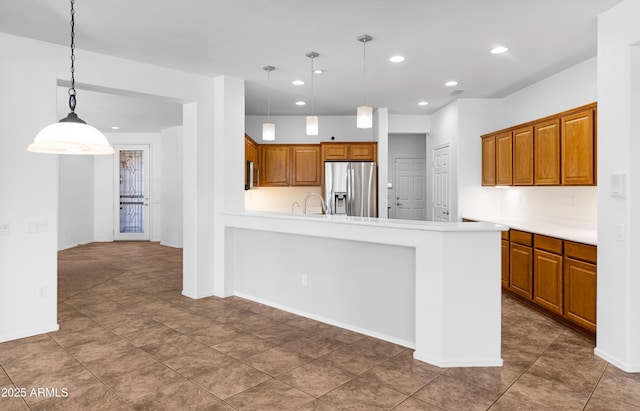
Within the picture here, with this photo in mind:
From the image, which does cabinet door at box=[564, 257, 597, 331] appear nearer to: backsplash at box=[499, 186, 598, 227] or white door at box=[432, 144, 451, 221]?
backsplash at box=[499, 186, 598, 227]

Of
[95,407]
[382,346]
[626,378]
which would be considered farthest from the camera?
[382,346]

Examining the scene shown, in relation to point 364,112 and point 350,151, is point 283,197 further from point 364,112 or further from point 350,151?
point 364,112

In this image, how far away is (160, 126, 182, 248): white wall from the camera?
29.9 ft

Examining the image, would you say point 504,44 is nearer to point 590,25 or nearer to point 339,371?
point 590,25

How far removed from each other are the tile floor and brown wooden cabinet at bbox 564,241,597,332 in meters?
0.19

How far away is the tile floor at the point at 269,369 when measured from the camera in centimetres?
253

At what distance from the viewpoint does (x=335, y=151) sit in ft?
24.2

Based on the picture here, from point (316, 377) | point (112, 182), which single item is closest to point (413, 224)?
point (316, 377)

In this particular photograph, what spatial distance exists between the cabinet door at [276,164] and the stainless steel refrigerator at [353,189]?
946 millimetres

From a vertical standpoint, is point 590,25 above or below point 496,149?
above

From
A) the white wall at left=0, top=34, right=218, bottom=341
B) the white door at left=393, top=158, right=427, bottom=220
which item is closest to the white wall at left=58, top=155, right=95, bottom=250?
the white wall at left=0, top=34, right=218, bottom=341

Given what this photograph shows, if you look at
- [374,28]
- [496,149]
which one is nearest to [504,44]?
[374,28]

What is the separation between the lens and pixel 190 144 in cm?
499

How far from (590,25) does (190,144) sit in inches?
169
